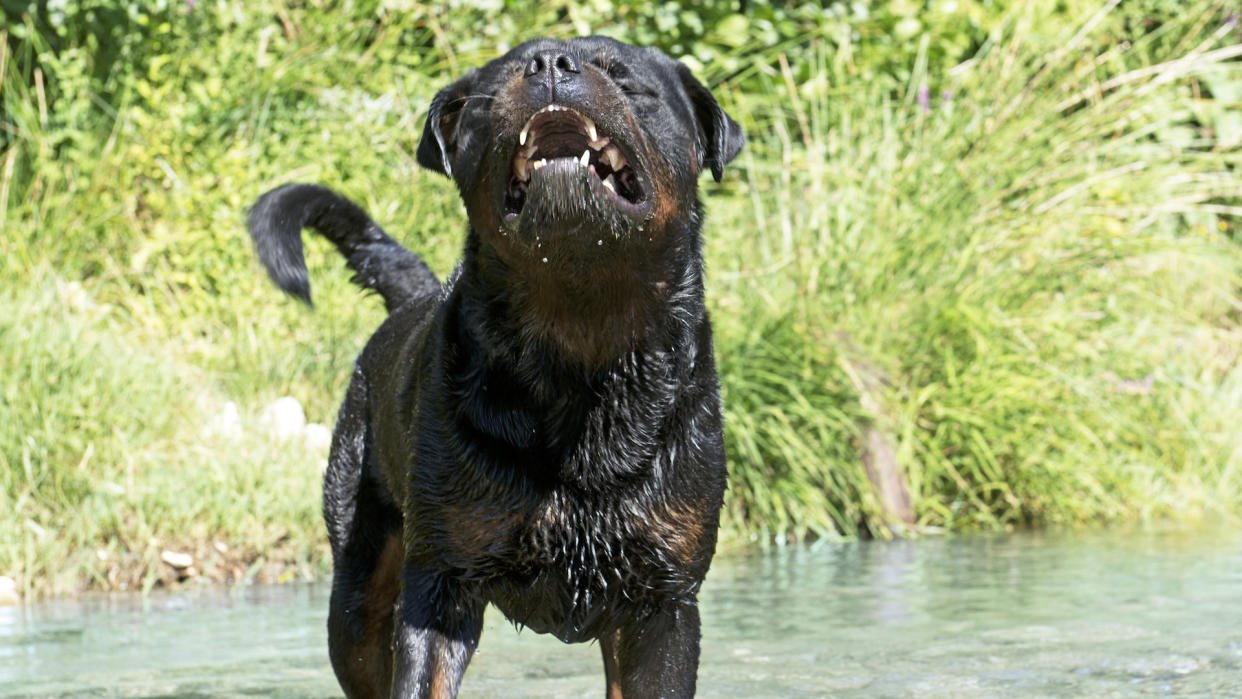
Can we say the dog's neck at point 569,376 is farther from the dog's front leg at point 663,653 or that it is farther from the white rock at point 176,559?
the white rock at point 176,559

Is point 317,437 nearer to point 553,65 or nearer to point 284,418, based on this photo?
point 284,418

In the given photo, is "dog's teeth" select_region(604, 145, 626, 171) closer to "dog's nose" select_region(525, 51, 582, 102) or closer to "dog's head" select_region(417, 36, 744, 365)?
"dog's head" select_region(417, 36, 744, 365)

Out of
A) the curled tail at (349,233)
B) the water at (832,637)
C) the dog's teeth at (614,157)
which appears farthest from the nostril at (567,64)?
the water at (832,637)

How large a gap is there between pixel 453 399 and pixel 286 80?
618 centimetres

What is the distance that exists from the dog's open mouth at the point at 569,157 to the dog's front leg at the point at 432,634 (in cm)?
85

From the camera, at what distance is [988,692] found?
13.7 ft

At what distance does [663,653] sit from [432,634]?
52 centimetres

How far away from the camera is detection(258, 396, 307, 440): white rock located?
7117 mm

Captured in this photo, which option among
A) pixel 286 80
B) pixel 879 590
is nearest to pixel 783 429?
pixel 879 590

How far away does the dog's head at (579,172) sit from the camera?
3.08m

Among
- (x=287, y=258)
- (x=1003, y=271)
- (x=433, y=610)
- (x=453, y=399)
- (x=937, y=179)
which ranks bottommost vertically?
(x=433, y=610)

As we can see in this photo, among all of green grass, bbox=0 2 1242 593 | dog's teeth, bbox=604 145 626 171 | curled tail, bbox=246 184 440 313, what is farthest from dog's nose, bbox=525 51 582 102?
green grass, bbox=0 2 1242 593

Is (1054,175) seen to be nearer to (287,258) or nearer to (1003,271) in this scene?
(1003,271)

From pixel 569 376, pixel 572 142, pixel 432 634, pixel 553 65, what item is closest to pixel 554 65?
pixel 553 65
